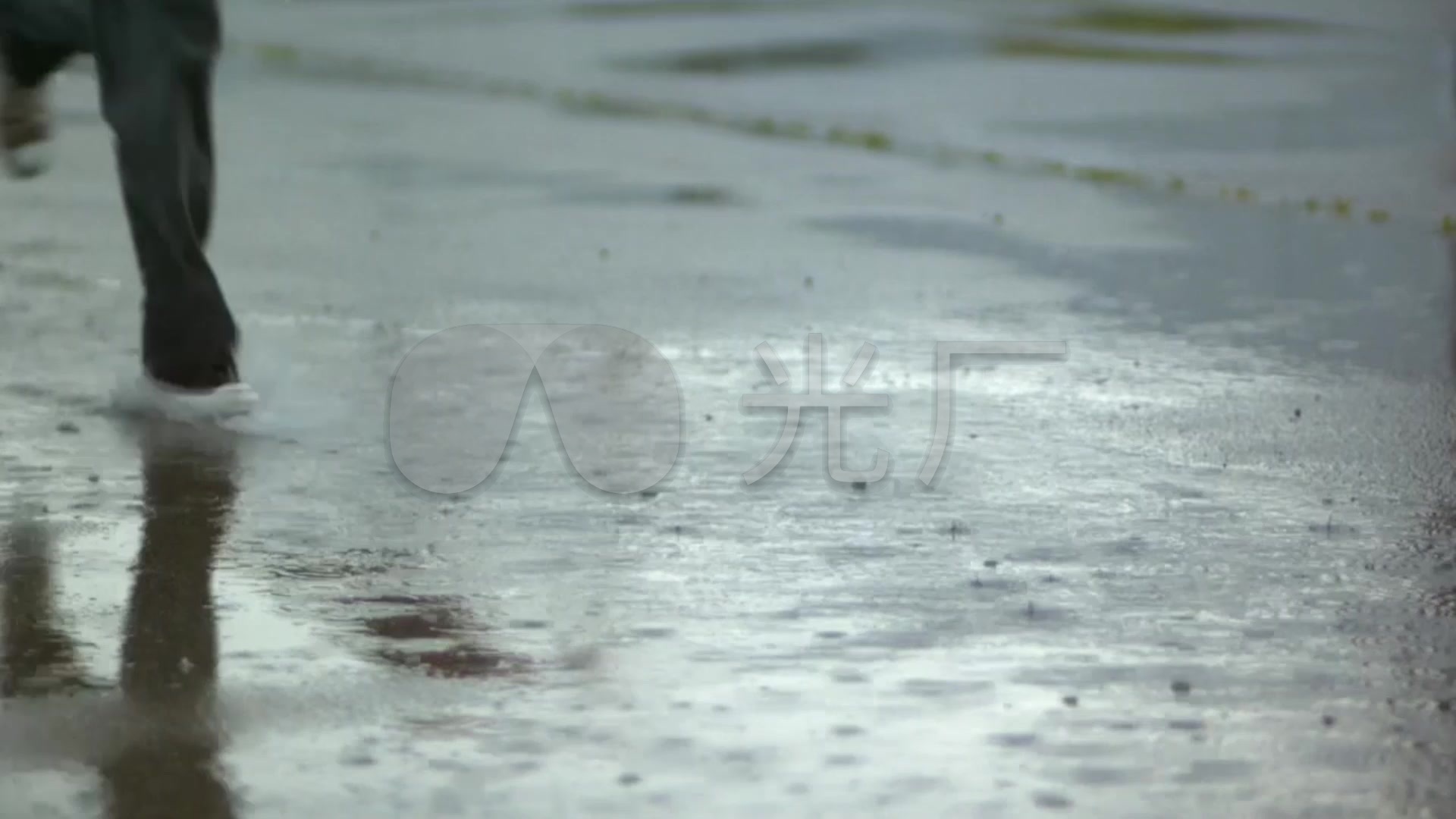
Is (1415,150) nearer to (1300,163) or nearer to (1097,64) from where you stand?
(1300,163)

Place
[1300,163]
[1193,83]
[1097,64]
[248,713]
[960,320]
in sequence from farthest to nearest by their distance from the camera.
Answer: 1. [1097,64]
2. [1193,83]
3. [1300,163]
4. [960,320]
5. [248,713]

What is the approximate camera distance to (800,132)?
A: 42.3 feet

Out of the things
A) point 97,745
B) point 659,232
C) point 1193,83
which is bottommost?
point 97,745

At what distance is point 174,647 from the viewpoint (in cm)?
470

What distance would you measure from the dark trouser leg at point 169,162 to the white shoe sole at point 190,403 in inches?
1.3

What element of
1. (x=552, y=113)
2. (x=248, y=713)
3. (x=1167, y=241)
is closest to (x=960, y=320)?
(x=1167, y=241)

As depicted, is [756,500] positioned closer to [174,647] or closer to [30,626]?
[174,647]

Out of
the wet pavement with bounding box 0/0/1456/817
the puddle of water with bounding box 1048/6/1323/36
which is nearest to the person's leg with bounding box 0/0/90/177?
the wet pavement with bounding box 0/0/1456/817

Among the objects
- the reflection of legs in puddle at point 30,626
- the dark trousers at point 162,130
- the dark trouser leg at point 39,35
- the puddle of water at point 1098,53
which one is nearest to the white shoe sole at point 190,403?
the dark trousers at point 162,130

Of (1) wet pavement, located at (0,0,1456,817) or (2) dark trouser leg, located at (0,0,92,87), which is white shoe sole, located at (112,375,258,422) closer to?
(1) wet pavement, located at (0,0,1456,817)

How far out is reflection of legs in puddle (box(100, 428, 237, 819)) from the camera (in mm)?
3961

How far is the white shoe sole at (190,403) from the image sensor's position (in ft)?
21.5

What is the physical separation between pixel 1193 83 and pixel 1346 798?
37.2 ft

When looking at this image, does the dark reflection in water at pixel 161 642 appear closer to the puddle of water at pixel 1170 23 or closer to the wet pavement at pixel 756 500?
the wet pavement at pixel 756 500
